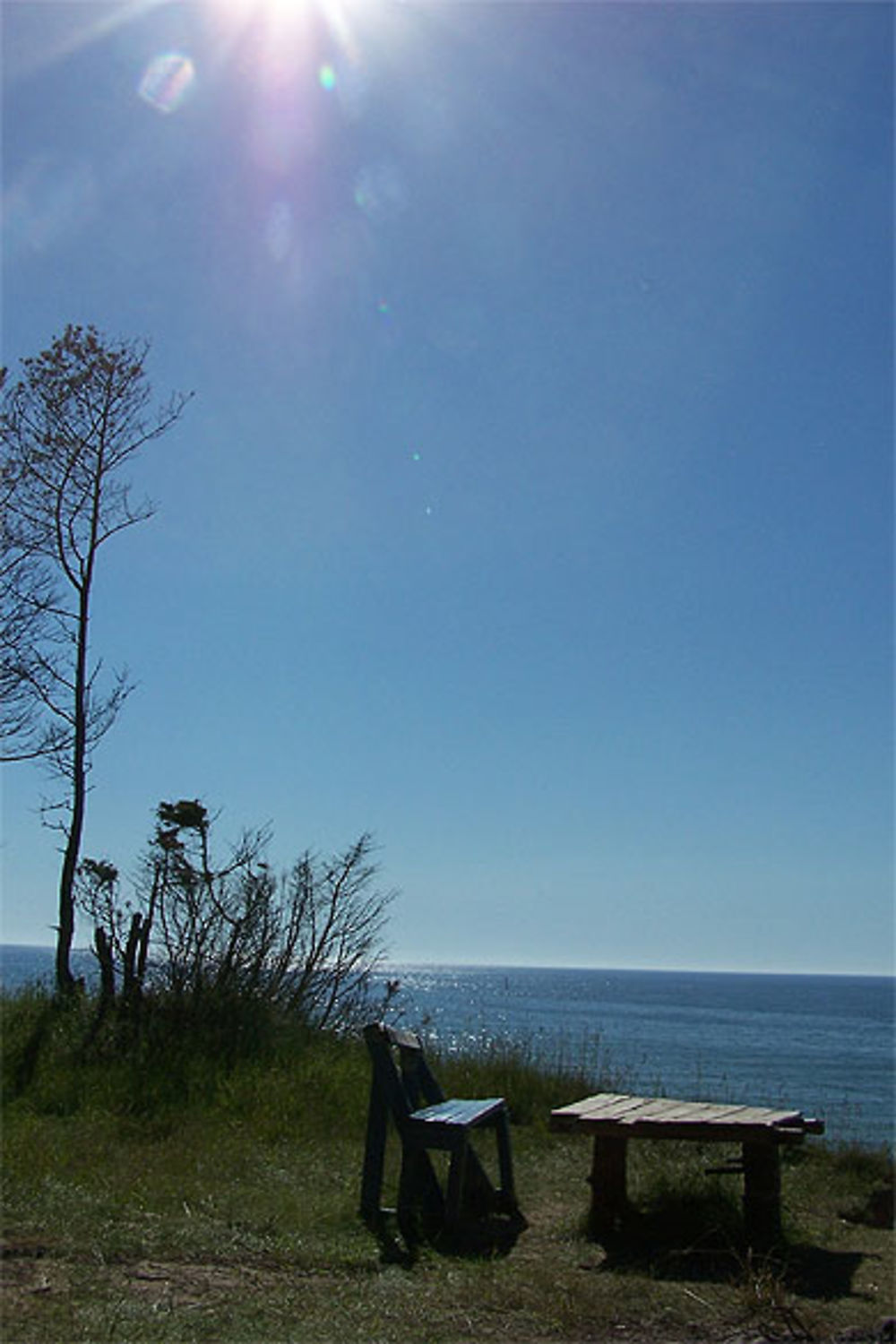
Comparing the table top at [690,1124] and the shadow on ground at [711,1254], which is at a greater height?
the table top at [690,1124]

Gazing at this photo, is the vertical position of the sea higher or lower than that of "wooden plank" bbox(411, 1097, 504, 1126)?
lower

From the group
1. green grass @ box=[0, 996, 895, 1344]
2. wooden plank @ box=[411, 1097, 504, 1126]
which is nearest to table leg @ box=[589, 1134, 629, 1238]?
green grass @ box=[0, 996, 895, 1344]

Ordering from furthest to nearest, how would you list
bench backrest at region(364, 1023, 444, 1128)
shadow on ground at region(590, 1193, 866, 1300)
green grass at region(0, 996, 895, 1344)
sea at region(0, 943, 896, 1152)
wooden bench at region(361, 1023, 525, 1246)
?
1. sea at region(0, 943, 896, 1152)
2. bench backrest at region(364, 1023, 444, 1128)
3. wooden bench at region(361, 1023, 525, 1246)
4. shadow on ground at region(590, 1193, 866, 1300)
5. green grass at region(0, 996, 895, 1344)

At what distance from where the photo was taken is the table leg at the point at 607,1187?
6.33 m

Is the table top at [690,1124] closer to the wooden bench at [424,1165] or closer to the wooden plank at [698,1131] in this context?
the wooden plank at [698,1131]

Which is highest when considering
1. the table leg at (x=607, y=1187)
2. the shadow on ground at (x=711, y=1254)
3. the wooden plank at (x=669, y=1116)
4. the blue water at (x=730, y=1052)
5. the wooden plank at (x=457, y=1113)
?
the wooden plank at (x=669, y=1116)

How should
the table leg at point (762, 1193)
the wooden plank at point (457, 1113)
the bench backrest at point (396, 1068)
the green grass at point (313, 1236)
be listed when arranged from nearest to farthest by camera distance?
1. the green grass at point (313, 1236)
2. the wooden plank at point (457, 1113)
3. the table leg at point (762, 1193)
4. the bench backrest at point (396, 1068)

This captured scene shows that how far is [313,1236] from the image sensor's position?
5.58 m

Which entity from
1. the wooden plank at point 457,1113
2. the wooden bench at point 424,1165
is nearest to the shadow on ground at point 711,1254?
the wooden bench at point 424,1165

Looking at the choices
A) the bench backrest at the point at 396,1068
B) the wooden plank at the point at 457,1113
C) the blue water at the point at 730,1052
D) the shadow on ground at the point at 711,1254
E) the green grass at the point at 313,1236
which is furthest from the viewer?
the blue water at the point at 730,1052

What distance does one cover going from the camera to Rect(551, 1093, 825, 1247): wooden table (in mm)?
6133

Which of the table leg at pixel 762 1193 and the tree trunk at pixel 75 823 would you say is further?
the tree trunk at pixel 75 823

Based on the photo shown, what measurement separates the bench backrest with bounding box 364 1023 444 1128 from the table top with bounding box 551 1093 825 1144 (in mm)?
879

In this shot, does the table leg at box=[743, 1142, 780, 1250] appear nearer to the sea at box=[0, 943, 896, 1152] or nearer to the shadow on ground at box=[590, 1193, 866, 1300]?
the shadow on ground at box=[590, 1193, 866, 1300]
